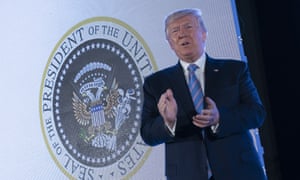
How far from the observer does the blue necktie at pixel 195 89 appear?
55.4 inches

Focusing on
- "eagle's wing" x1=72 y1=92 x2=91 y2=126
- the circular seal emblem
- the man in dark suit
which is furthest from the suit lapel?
"eagle's wing" x1=72 y1=92 x2=91 y2=126

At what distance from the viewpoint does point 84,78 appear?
1853 mm

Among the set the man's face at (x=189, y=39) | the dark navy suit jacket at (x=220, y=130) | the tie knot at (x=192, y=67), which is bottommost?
the dark navy suit jacket at (x=220, y=130)

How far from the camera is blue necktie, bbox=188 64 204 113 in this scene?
1.41m

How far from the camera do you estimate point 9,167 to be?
6.72 feet

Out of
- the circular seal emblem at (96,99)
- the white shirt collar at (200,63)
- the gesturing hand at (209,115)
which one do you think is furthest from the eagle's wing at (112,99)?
the gesturing hand at (209,115)

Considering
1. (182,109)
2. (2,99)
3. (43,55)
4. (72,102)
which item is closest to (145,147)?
(182,109)

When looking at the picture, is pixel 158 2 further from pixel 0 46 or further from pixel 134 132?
pixel 0 46

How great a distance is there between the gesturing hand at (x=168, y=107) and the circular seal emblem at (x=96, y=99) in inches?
11.2

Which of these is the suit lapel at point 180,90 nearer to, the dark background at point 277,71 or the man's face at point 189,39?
the man's face at point 189,39

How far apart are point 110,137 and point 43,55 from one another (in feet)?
1.66

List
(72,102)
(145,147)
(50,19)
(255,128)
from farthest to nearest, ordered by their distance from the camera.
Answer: (50,19)
(72,102)
(145,147)
(255,128)

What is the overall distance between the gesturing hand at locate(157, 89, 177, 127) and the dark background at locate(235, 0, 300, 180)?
0.33 meters

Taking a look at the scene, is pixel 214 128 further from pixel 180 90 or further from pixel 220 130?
pixel 180 90
